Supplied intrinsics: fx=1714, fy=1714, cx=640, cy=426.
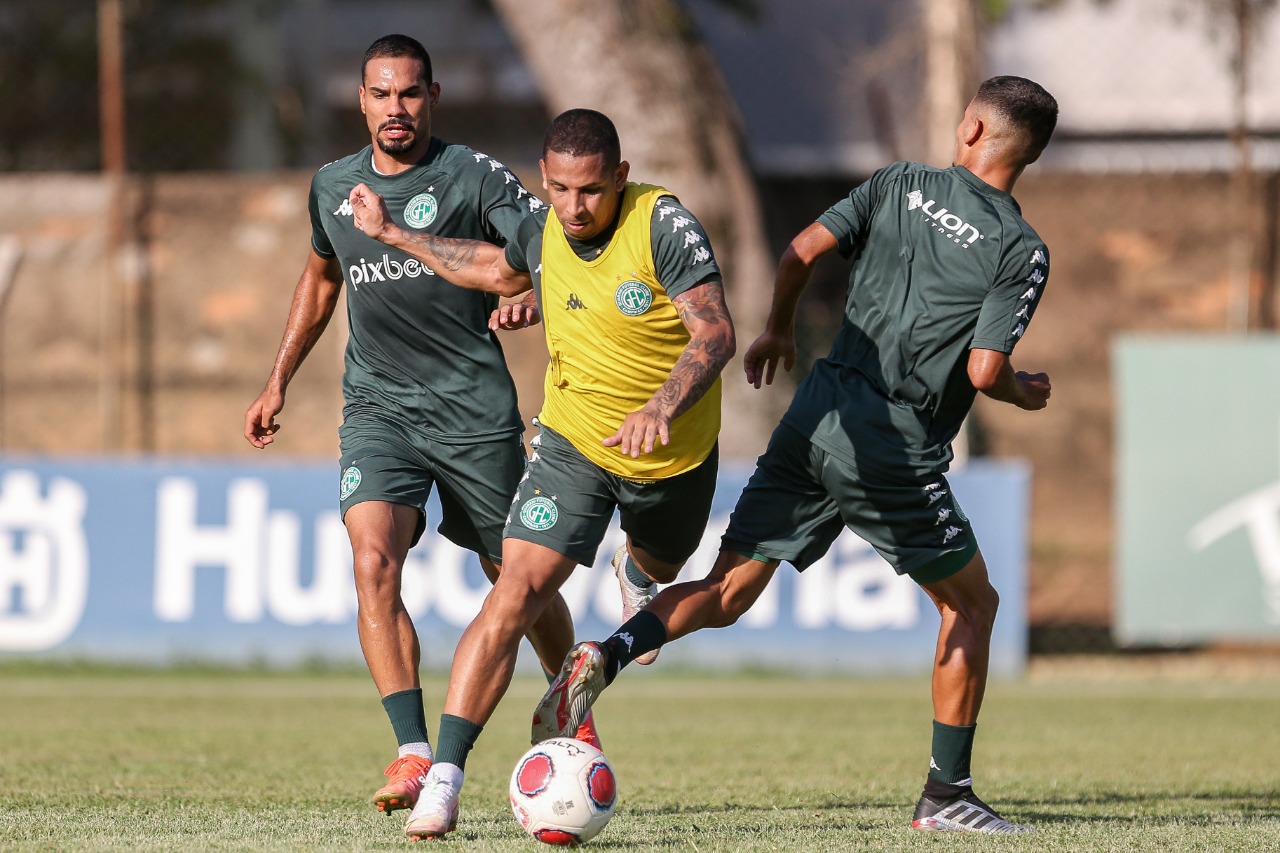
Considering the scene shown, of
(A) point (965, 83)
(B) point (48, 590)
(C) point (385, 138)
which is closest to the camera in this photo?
(C) point (385, 138)

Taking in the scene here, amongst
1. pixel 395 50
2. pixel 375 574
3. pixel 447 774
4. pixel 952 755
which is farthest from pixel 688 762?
pixel 395 50

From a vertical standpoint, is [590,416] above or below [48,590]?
above

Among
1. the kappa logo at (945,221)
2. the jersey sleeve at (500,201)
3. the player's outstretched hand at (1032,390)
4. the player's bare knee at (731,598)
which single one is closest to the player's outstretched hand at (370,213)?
the jersey sleeve at (500,201)

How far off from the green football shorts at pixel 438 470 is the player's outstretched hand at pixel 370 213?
753 millimetres

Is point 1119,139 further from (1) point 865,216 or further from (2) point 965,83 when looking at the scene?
(1) point 865,216

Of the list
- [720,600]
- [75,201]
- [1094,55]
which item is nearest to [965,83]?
[1094,55]

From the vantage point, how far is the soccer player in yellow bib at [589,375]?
5.17 m

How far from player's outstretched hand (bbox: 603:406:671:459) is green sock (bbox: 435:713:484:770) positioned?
102cm

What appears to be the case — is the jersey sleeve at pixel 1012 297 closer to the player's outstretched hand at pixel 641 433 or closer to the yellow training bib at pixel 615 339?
the yellow training bib at pixel 615 339

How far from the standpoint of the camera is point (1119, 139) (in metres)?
16.5

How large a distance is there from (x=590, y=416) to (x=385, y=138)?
139 centimetres

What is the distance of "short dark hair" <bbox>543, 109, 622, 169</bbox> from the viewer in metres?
5.16

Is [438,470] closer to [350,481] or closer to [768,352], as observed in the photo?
[350,481]

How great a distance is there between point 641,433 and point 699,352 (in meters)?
0.39
